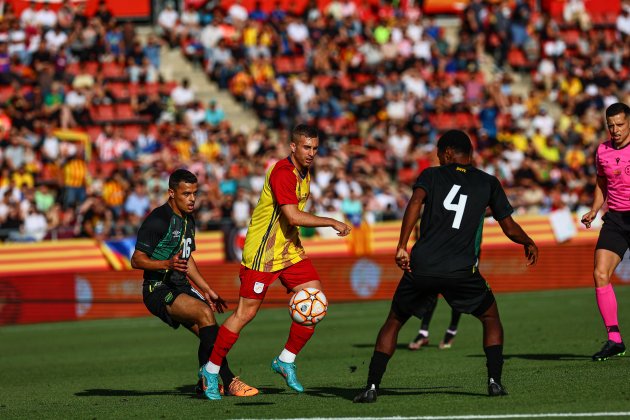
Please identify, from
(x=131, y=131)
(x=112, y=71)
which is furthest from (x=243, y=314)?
(x=112, y=71)

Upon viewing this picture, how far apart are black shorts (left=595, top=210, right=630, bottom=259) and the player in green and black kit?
401cm

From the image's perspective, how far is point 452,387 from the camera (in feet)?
32.4

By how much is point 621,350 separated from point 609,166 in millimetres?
1878

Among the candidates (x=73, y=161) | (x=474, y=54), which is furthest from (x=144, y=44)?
(x=474, y=54)

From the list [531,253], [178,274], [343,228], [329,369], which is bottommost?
[329,369]

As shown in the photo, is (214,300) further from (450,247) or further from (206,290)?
(450,247)

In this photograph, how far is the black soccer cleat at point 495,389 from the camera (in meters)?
8.95

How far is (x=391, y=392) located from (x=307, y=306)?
1032 millimetres

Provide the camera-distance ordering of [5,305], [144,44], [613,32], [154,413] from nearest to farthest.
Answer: [154,413], [5,305], [144,44], [613,32]

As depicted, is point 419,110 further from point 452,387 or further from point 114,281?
point 452,387

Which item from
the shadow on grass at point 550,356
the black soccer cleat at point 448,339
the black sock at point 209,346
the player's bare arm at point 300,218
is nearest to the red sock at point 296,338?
the black sock at point 209,346

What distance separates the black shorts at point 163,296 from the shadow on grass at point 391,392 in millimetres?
1362

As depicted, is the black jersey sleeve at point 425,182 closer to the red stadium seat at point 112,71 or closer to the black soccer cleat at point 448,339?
the black soccer cleat at point 448,339

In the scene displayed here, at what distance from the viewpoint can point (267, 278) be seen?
9.93m
